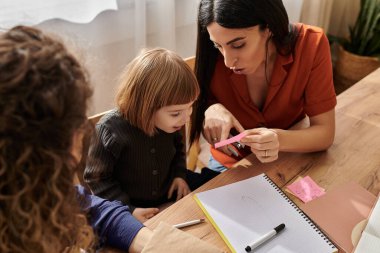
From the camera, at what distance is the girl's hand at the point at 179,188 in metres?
1.17

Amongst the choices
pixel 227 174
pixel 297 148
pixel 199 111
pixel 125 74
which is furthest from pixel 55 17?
pixel 297 148

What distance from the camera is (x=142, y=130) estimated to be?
104 cm

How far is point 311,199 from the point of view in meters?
0.88

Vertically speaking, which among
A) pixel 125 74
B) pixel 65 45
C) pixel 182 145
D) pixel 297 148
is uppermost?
pixel 65 45

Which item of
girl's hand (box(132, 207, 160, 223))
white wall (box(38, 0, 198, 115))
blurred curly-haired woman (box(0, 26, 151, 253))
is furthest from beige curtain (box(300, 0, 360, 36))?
blurred curly-haired woman (box(0, 26, 151, 253))

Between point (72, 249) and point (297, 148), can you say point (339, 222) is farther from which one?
point (72, 249)

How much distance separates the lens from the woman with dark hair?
985 millimetres

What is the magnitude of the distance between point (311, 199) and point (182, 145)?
1.67 ft

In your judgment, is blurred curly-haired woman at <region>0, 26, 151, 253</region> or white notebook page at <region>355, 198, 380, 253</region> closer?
blurred curly-haired woman at <region>0, 26, 151, 253</region>

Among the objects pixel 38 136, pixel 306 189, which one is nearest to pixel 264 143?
pixel 306 189

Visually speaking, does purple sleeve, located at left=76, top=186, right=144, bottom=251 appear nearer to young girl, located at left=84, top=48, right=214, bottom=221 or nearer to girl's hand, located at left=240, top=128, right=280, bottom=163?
young girl, located at left=84, top=48, right=214, bottom=221

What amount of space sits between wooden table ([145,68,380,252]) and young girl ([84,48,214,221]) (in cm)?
21

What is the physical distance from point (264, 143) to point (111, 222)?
450mm

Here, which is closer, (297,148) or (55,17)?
(297,148)
